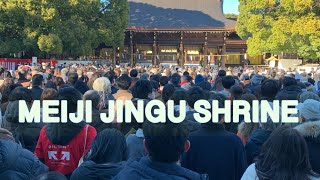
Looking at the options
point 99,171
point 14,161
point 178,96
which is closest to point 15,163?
point 14,161

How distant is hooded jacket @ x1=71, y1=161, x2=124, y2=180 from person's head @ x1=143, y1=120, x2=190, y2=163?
563 millimetres

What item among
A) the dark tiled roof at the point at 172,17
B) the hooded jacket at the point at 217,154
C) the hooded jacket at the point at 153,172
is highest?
the dark tiled roof at the point at 172,17

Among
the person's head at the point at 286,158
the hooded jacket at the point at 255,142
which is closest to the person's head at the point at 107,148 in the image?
the person's head at the point at 286,158

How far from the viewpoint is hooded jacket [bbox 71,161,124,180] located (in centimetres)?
286

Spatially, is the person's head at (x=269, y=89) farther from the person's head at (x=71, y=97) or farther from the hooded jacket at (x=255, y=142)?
the person's head at (x=71, y=97)

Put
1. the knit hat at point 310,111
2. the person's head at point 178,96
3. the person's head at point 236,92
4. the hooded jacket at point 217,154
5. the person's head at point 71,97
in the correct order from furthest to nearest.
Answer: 1. the person's head at point 236,92
2. the person's head at point 178,96
3. the person's head at point 71,97
4. the knit hat at point 310,111
5. the hooded jacket at point 217,154

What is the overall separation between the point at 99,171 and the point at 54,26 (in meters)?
24.5

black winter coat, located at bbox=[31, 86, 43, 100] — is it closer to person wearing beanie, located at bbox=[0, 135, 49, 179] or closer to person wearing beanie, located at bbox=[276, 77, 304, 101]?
person wearing beanie, located at bbox=[0, 135, 49, 179]

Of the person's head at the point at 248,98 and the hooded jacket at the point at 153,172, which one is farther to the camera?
the person's head at the point at 248,98

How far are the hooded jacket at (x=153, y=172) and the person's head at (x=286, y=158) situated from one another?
41 cm

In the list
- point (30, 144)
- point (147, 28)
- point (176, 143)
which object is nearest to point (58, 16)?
point (147, 28)

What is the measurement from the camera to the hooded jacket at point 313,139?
3100 millimetres

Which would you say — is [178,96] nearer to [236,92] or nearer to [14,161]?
[236,92]

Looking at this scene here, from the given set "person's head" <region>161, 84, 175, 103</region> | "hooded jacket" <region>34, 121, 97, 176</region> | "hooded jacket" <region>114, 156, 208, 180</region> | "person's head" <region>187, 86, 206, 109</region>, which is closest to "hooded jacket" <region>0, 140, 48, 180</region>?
"hooded jacket" <region>34, 121, 97, 176</region>
